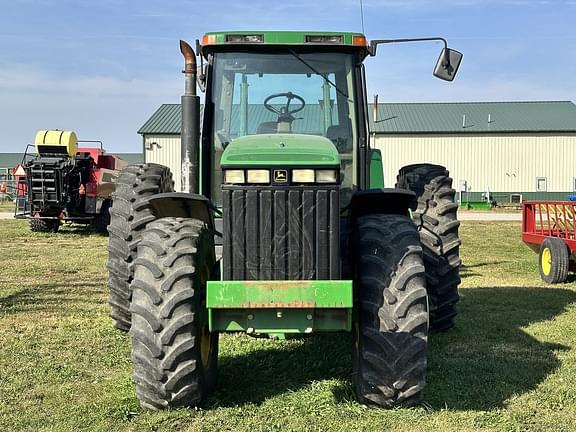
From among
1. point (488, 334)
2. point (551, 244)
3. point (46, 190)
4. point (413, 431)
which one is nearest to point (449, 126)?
point (46, 190)

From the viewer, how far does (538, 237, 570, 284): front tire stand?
10.1 metres

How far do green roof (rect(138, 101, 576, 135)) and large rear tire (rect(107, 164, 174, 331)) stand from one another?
3571cm

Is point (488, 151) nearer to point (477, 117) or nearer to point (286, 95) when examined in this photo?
point (477, 117)

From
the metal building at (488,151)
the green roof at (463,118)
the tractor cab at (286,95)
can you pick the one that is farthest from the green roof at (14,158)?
the tractor cab at (286,95)

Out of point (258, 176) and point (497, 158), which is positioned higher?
point (497, 158)

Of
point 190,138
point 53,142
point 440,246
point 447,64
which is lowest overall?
point 440,246

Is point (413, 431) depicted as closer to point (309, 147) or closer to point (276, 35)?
point (309, 147)

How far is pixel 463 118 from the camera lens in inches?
1769

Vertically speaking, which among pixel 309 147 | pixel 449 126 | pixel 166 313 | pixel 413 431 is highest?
pixel 449 126

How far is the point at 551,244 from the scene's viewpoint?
1036 cm

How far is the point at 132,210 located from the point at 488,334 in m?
3.57

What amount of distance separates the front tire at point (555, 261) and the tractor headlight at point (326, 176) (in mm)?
6883

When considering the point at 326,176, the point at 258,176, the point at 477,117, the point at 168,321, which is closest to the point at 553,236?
the point at 326,176

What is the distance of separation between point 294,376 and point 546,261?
6.57m
